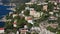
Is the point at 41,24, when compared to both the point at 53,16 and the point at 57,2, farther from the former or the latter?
the point at 57,2

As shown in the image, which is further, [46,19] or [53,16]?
[53,16]

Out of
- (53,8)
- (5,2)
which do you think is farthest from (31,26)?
(5,2)

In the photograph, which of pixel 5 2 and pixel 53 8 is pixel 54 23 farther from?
pixel 5 2

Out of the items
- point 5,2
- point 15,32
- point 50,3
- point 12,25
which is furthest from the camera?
point 5,2

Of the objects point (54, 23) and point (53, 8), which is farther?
point (53, 8)

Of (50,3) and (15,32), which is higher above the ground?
(50,3)

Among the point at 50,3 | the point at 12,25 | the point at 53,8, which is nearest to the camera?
the point at 12,25

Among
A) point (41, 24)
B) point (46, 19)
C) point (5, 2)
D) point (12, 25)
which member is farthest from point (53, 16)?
point (5, 2)

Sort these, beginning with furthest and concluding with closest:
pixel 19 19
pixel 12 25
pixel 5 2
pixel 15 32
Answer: pixel 5 2 → pixel 19 19 → pixel 12 25 → pixel 15 32

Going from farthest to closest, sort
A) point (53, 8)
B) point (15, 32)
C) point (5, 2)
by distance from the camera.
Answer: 1. point (5, 2)
2. point (53, 8)
3. point (15, 32)
